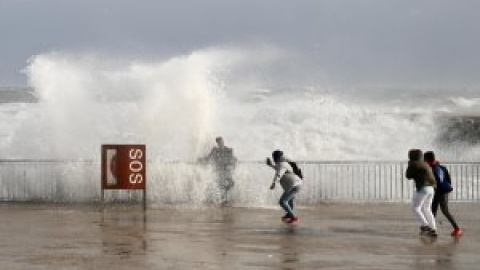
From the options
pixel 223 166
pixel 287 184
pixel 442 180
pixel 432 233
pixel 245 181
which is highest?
pixel 223 166

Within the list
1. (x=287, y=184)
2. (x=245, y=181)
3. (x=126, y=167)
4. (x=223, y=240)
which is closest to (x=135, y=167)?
(x=126, y=167)

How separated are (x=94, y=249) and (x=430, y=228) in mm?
5980

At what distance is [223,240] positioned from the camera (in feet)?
52.7

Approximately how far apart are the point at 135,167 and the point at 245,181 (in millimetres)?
4344

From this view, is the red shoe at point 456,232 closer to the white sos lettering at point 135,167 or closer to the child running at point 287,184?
the child running at point 287,184

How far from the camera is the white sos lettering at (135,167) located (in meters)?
21.8

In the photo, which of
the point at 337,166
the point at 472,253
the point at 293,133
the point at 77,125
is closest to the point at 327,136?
the point at 293,133

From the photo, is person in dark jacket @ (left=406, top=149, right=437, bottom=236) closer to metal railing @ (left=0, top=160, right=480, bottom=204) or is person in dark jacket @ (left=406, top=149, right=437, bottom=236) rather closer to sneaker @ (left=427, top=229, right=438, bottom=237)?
sneaker @ (left=427, top=229, right=438, bottom=237)

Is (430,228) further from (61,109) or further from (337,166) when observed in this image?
(61,109)

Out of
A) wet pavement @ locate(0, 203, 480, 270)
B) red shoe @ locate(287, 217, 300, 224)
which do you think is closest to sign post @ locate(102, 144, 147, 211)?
wet pavement @ locate(0, 203, 480, 270)

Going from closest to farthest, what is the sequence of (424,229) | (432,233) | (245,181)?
(432,233), (424,229), (245,181)

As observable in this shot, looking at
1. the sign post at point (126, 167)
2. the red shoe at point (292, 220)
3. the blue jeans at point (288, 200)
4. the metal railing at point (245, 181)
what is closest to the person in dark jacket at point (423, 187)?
the red shoe at point (292, 220)

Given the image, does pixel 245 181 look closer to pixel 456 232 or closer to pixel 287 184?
pixel 287 184

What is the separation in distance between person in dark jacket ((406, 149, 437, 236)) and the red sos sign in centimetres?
693
